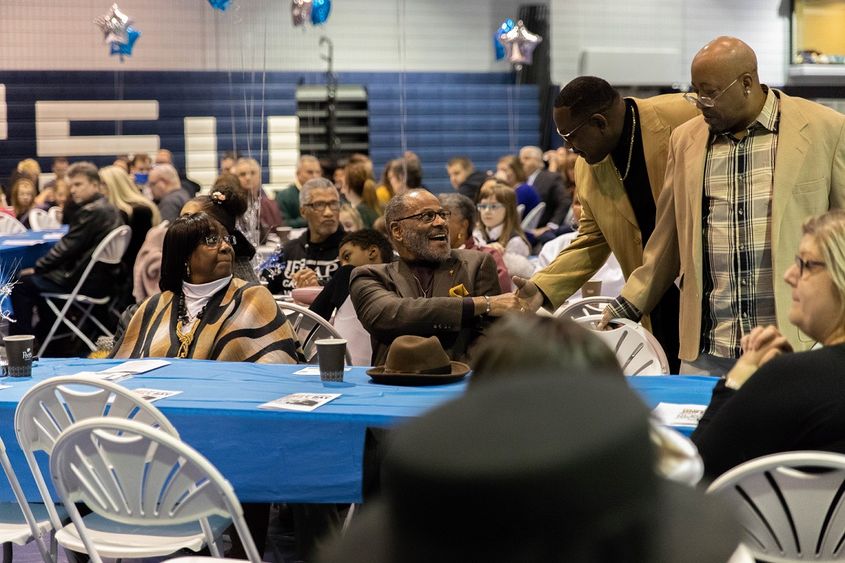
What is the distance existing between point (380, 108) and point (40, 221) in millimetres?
6390

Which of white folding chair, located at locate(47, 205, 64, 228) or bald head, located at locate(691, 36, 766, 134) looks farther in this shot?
white folding chair, located at locate(47, 205, 64, 228)

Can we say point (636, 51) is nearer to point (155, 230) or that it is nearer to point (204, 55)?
point (204, 55)

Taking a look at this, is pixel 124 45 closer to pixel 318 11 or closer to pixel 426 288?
pixel 318 11

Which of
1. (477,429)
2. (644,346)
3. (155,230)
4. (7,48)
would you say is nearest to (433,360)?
(644,346)

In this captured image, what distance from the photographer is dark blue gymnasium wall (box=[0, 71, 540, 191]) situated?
1477 cm

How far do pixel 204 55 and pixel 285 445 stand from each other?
12.8m

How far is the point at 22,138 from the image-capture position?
1413 centimetres

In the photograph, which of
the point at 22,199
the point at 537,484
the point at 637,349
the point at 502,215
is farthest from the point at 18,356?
the point at 22,199

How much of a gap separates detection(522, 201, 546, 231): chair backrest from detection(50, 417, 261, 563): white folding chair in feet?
22.2

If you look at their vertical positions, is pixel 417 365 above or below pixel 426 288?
below

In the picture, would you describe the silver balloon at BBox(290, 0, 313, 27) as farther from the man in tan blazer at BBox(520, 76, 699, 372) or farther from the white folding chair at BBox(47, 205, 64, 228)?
the man in tan blazer at BBox(520, 76, 699, 372)

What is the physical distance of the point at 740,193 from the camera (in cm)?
319

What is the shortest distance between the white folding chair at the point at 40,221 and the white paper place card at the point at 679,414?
8.39 m

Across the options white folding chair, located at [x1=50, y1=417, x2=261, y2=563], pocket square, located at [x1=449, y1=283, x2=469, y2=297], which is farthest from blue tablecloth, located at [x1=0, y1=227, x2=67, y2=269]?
white folding chair, located at [x1=50, y1=417, x2=261, y2=563]
